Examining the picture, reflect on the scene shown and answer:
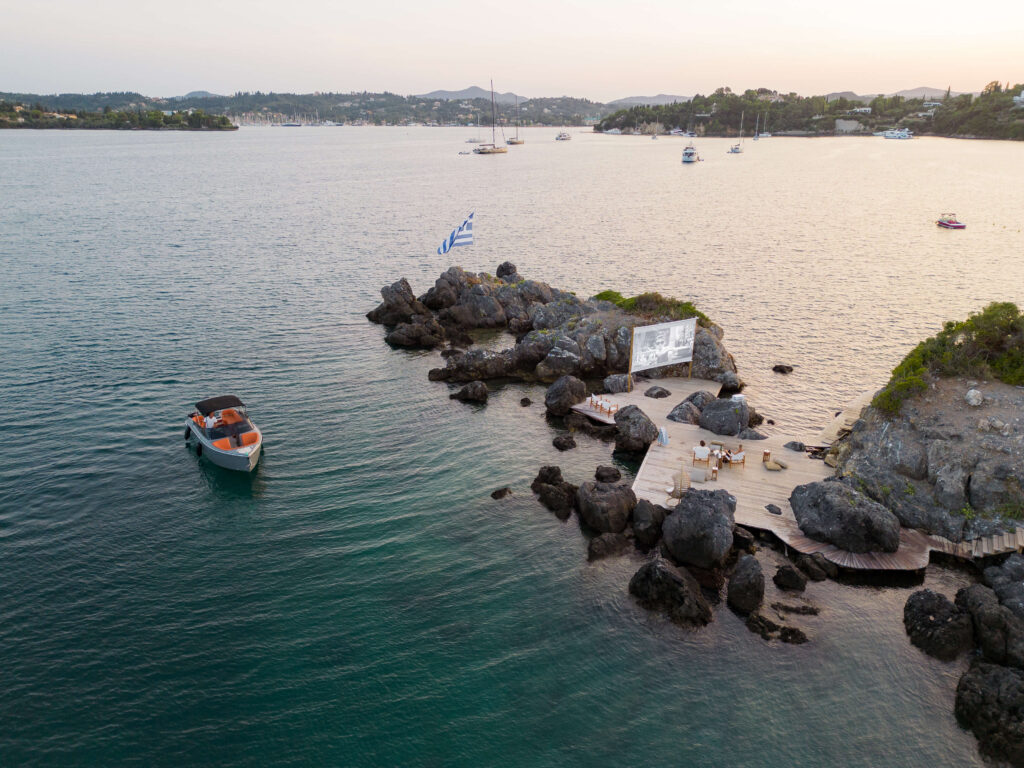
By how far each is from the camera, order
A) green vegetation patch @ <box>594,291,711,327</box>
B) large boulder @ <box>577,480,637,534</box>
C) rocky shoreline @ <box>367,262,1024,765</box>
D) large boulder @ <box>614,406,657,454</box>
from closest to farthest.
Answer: rocky shoreline @ <box>367,262,1024,765</box> < large boulder @ <box>577,480,637,534</box> < large boulder @ <box>614,406,657,454</box> < green vegetation patch @ <box>594,291,711,327</box>

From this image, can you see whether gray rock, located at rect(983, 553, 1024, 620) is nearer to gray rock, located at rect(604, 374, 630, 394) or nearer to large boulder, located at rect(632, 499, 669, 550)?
large boulder, located at rect(632, 499, 669, 550)

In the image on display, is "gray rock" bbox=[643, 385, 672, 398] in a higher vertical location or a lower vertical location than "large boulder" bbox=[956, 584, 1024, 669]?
higher

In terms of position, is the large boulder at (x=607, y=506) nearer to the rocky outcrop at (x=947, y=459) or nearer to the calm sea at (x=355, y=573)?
the calm sea at (x=355, y=573)

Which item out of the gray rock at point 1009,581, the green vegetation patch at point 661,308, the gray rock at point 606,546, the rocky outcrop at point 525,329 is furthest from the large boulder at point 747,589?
the green vegetation patch at point 661,308

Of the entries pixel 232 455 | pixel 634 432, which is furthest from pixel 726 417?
pixel 232 455

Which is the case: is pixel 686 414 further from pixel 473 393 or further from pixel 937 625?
pixel 937 625

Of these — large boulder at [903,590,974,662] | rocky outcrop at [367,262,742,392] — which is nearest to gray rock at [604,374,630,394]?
rocky outcrop at [367,262,742,392]

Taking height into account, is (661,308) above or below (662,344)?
above
